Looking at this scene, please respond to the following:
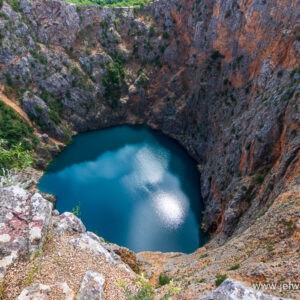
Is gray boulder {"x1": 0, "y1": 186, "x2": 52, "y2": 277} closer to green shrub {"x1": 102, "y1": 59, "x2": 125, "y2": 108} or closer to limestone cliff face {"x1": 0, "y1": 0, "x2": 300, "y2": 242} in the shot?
limestone cliff face {"x1": 0, "y1": 0, "x2": 300, "y2": 242}

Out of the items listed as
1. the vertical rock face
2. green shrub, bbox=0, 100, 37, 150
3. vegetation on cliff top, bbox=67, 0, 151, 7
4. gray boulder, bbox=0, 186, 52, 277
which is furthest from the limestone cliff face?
gray boulder, bbox=0, 186, 52, 277

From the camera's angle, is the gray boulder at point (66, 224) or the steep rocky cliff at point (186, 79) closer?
the gray boulder at point (66, 224)

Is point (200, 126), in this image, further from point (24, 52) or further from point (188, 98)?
point (24, 52)

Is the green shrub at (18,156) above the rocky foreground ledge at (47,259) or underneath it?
above

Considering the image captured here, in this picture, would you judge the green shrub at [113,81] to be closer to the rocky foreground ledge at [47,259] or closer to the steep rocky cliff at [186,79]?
the steep rocky cliff at [186,79]

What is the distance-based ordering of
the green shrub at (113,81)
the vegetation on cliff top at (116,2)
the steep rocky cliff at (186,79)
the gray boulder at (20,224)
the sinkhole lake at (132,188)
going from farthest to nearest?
the vegetation on cliff top at (116,2)
the green shrub at (113,81)
the sinkhole lake at (132,188)
the steep rocky cliff at (186,79)
the gray boulder at (20,224)

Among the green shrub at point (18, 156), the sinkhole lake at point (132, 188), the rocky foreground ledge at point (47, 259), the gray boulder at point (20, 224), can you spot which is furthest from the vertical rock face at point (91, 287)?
the sinkhole lake at point (132, 188)

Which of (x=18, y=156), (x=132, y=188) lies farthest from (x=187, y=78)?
(x=18, y=156)

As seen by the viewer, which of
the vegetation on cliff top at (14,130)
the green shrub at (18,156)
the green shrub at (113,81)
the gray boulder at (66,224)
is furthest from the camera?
the green shrub at (113,81)
